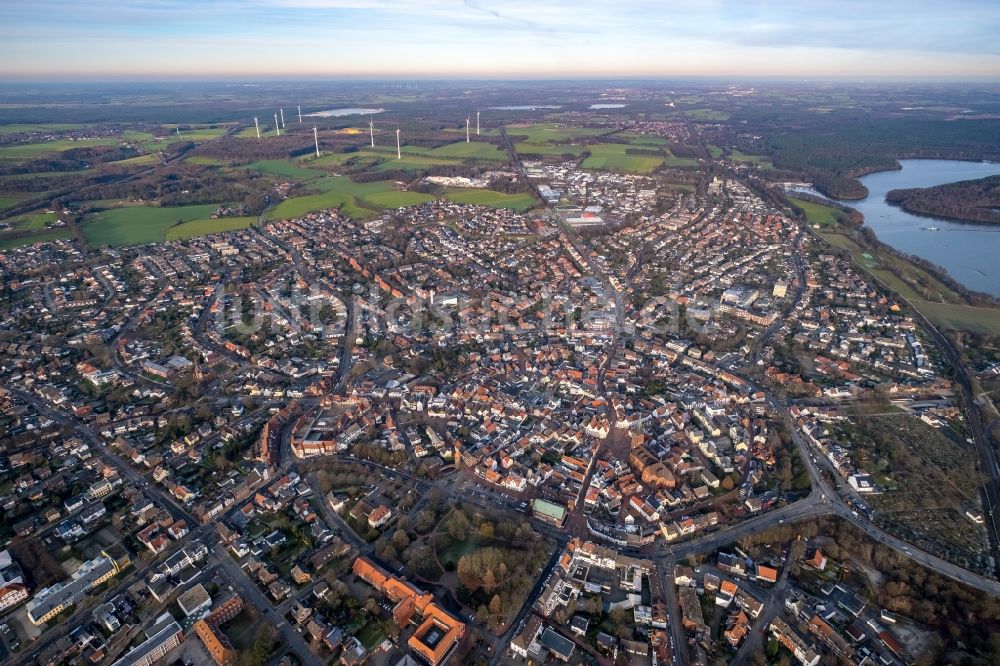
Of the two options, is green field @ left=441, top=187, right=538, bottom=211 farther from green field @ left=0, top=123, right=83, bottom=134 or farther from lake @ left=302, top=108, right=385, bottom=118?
green field @ left=0, top=123, right=83, bottom=134

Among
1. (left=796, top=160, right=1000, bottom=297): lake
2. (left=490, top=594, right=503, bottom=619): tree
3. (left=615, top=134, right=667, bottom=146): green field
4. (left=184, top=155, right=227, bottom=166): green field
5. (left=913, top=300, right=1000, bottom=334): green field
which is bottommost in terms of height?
(left=490, top=594, right=503, bottom=619): tree

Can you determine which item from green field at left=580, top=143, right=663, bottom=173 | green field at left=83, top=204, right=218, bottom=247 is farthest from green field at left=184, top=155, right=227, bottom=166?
green field at left=580, top=143, right=663, bottom=173

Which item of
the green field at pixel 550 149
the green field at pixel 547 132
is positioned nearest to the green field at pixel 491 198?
the green field at pixel 550 149

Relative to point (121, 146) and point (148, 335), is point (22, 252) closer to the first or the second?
point (148, 335)

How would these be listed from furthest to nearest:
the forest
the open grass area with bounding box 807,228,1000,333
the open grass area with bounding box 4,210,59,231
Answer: the forest < the open grass area with bounding box 4,210,59,231 < the open grass area with bounding box 807,228,1000,333

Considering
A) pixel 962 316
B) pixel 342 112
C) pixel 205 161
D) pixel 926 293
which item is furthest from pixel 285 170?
pixel 342 112

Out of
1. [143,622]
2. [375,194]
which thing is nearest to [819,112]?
[375,194]

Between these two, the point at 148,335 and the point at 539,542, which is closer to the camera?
the point at 539,542
